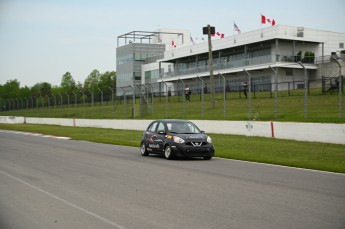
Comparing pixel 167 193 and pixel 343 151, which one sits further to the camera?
pixel 343 151

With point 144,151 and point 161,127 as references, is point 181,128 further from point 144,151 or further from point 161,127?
point 144,151

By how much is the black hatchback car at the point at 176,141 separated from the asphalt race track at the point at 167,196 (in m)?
1.76

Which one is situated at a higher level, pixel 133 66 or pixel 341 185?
pixel 133 66

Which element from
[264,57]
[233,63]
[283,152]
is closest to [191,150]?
[283,152]

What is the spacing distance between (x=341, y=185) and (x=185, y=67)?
75.3 meters

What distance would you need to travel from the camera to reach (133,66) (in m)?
100

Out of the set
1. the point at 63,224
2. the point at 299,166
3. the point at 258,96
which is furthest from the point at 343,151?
the point at 258,96

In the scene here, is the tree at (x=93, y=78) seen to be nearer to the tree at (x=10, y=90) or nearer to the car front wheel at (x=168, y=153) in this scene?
the tree at (x=10, y=90)

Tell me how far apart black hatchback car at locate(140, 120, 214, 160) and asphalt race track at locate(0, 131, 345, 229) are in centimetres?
176

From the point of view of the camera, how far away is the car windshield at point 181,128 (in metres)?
17.9

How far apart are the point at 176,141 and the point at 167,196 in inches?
306

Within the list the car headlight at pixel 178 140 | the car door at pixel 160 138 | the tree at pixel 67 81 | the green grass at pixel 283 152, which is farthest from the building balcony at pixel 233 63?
the tree at pixel 67 81

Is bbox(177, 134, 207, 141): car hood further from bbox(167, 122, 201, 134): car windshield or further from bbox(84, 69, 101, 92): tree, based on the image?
bbox(84, 69, 101, 92): tree

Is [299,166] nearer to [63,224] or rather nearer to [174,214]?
[174,214]
